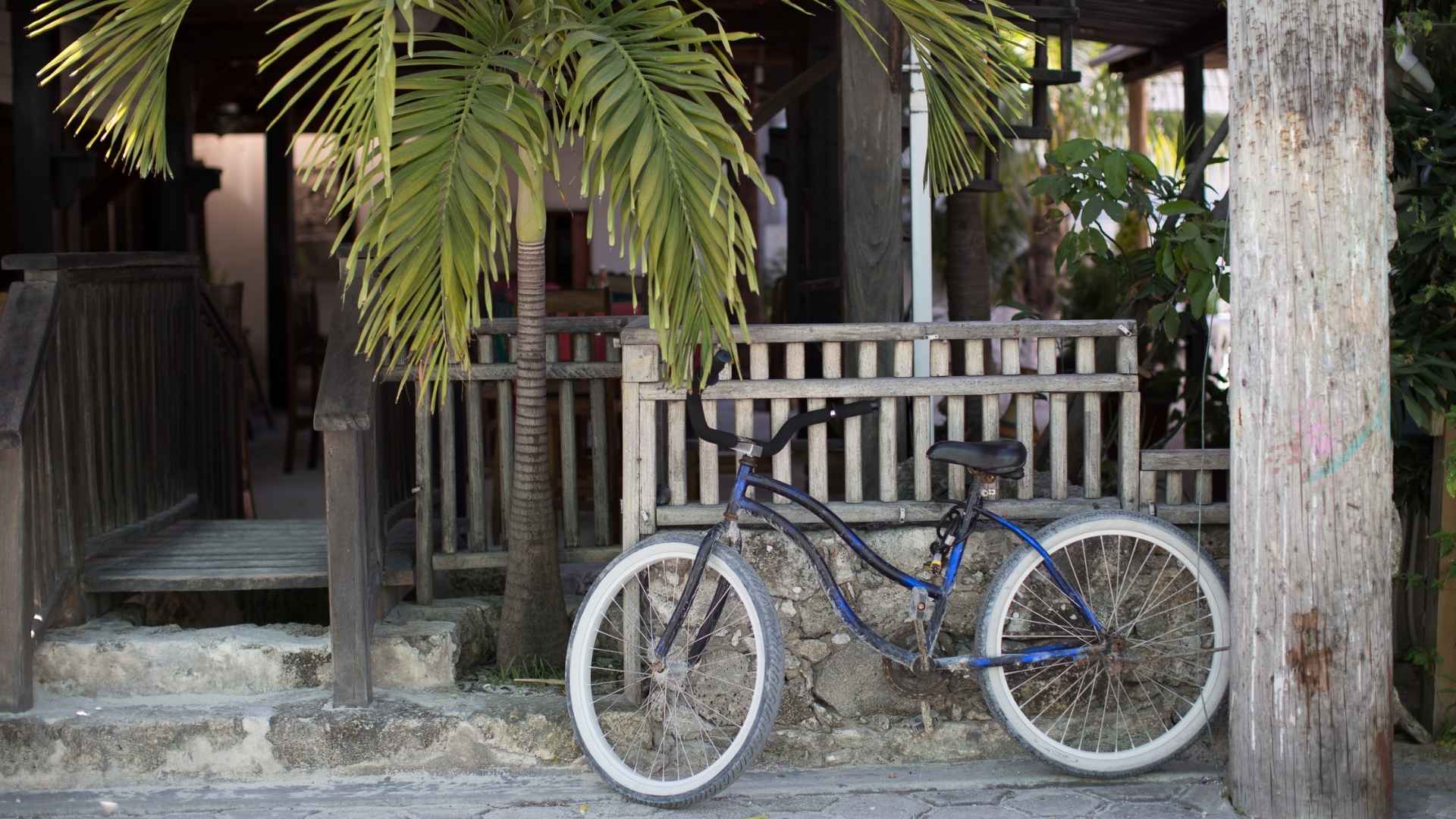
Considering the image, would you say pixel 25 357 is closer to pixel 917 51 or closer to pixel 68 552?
pixel 68 552

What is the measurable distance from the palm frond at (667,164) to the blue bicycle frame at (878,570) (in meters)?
0.55

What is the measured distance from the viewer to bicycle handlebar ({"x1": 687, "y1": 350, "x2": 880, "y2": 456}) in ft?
13.7

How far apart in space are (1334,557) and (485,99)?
102 inches

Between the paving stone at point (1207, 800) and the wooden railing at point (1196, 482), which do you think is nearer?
the paving stone at point (1207, 800)

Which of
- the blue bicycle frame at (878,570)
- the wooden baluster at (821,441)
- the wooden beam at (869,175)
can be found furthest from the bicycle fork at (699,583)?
the wooden beam at (869,175)

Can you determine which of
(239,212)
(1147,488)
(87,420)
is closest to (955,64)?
(1147,488)

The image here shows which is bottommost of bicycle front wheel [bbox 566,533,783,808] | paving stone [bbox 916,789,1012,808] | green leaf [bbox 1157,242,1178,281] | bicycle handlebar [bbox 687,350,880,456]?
paving stone [bbox 916,789,1012,808]

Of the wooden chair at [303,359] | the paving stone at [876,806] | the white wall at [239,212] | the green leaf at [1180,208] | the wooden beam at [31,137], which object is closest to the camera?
the paving stone at [876,806]

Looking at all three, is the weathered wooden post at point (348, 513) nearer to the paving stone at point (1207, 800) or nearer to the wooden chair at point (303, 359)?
the paving stone at point (1207, 800)

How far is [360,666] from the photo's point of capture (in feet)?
A: 14.6

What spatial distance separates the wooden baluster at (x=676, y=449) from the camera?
4.43 m

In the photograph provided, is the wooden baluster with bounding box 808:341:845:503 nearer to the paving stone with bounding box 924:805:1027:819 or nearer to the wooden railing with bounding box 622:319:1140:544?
the wooden railing with bounding box 622:319:1140:544

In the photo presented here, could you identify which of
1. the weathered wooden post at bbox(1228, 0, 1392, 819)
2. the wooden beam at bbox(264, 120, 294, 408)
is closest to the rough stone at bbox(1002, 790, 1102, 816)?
the weathered wooden post at bbox(1228, 0, 1392, 819)

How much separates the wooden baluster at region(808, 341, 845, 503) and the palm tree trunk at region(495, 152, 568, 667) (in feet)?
2.92
